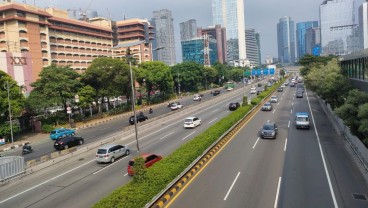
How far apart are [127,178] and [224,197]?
26.9ft

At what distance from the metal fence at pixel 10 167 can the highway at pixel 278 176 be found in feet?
47.0

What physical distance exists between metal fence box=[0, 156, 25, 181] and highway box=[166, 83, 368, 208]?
47.0 feet

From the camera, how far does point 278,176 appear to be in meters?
20.8

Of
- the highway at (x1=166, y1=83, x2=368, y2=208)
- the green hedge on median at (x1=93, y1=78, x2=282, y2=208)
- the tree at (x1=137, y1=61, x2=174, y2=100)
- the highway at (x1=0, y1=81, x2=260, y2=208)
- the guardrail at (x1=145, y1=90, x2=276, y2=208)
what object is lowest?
the highway at (x1=0, y1=81, x2=260, y2=208)

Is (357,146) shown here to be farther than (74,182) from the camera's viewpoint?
Yes

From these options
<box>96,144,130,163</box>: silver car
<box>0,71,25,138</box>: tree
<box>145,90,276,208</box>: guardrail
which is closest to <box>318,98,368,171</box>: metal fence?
<box>145,90,276,208</box>: guardrail

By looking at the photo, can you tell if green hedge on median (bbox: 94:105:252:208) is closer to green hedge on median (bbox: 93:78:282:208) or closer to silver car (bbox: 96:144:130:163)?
green hedge on median (bbox: 93:78:282:208)

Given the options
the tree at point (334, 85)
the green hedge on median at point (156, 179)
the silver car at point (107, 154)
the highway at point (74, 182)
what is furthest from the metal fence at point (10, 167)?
the tree at point (334, 85)

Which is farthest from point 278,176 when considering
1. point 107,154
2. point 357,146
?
point 107,154

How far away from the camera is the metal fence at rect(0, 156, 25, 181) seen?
2386 centimetres

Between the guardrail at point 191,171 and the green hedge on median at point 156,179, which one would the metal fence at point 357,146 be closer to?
the guardrail at point 191,171

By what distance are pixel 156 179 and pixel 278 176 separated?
827cm

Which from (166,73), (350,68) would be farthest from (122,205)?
(166,73)

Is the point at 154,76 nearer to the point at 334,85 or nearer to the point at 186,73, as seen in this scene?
the point at 186,73
